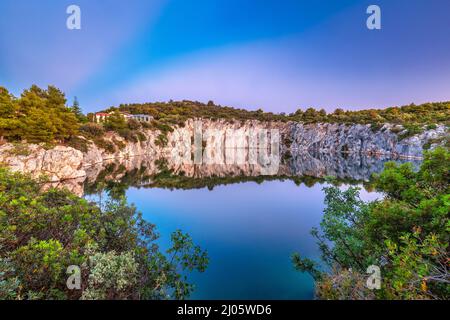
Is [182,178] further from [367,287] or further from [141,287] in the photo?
[367,287]

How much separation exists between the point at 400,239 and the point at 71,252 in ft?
20.5

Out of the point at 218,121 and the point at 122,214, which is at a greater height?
the point at 218,121

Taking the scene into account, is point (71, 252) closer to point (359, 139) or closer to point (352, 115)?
point (359, 139)

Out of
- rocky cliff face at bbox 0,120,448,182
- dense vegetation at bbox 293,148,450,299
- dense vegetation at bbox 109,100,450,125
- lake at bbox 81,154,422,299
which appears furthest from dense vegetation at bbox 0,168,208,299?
dense vegetation at bbox 109,100,450,125

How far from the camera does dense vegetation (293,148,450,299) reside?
127 inches

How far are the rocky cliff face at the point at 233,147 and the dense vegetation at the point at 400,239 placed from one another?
38.2 feet

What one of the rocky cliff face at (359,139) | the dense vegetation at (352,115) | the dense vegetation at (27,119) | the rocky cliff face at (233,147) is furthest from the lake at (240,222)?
the dense vegetation at (352,115)

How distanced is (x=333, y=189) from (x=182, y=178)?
21.9m

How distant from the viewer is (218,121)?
261 feet

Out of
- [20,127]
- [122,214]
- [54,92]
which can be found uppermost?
[54,92]

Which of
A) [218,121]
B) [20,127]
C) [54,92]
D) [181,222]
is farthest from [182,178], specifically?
[218,121]

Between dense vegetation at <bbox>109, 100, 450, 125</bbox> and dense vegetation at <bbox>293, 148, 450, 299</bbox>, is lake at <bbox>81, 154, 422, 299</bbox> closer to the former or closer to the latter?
dense vegetation at <bbox>293, 148, 450, 299</bbox>

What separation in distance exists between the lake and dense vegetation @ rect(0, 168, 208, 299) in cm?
190
